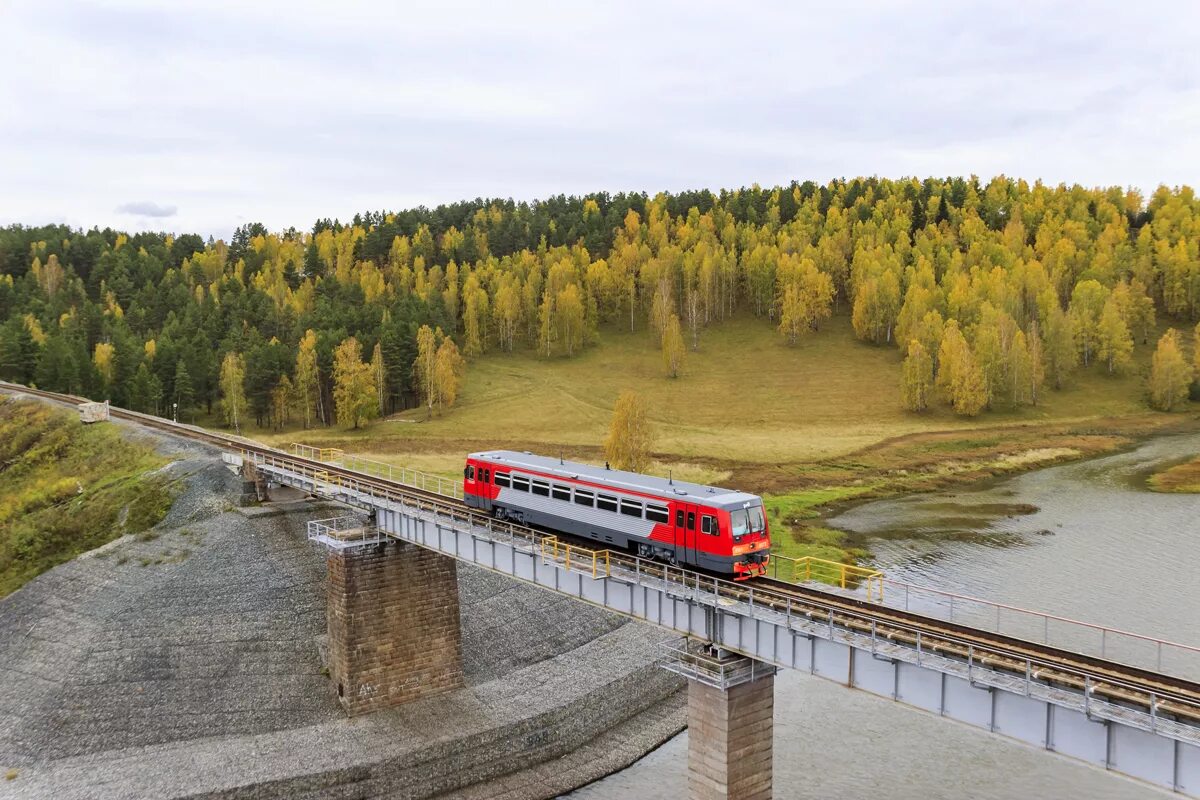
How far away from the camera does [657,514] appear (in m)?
31.3

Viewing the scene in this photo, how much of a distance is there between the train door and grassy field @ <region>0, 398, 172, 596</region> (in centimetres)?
3567

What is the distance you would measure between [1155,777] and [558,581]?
19.2 m

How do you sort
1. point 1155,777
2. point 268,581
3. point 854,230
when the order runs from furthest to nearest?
1. point 854,230
2. point 268,581
3. point 1155,777

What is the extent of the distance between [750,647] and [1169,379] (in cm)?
10818

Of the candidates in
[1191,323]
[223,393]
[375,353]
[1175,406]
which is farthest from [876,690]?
[1191,323]

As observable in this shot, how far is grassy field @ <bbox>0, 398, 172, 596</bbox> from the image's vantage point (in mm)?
51625

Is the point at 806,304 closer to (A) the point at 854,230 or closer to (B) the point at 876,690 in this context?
(A) the point at 854,230

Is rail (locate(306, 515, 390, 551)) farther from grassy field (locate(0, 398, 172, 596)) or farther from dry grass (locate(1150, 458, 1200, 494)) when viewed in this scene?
dry grass (locate(1150, 458, 1200, 494))

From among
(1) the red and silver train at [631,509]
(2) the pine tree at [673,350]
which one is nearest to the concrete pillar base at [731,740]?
(1) the red and silver train at [631,509]

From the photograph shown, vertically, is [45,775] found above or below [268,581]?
below

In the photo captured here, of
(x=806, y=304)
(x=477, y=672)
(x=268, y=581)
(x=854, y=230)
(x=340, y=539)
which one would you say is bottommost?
(x=477, y=672)

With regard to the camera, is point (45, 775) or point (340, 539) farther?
point (340, 539)

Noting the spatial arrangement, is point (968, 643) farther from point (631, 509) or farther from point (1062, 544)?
point (1062, 544)

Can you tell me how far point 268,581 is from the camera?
46.3 meters
